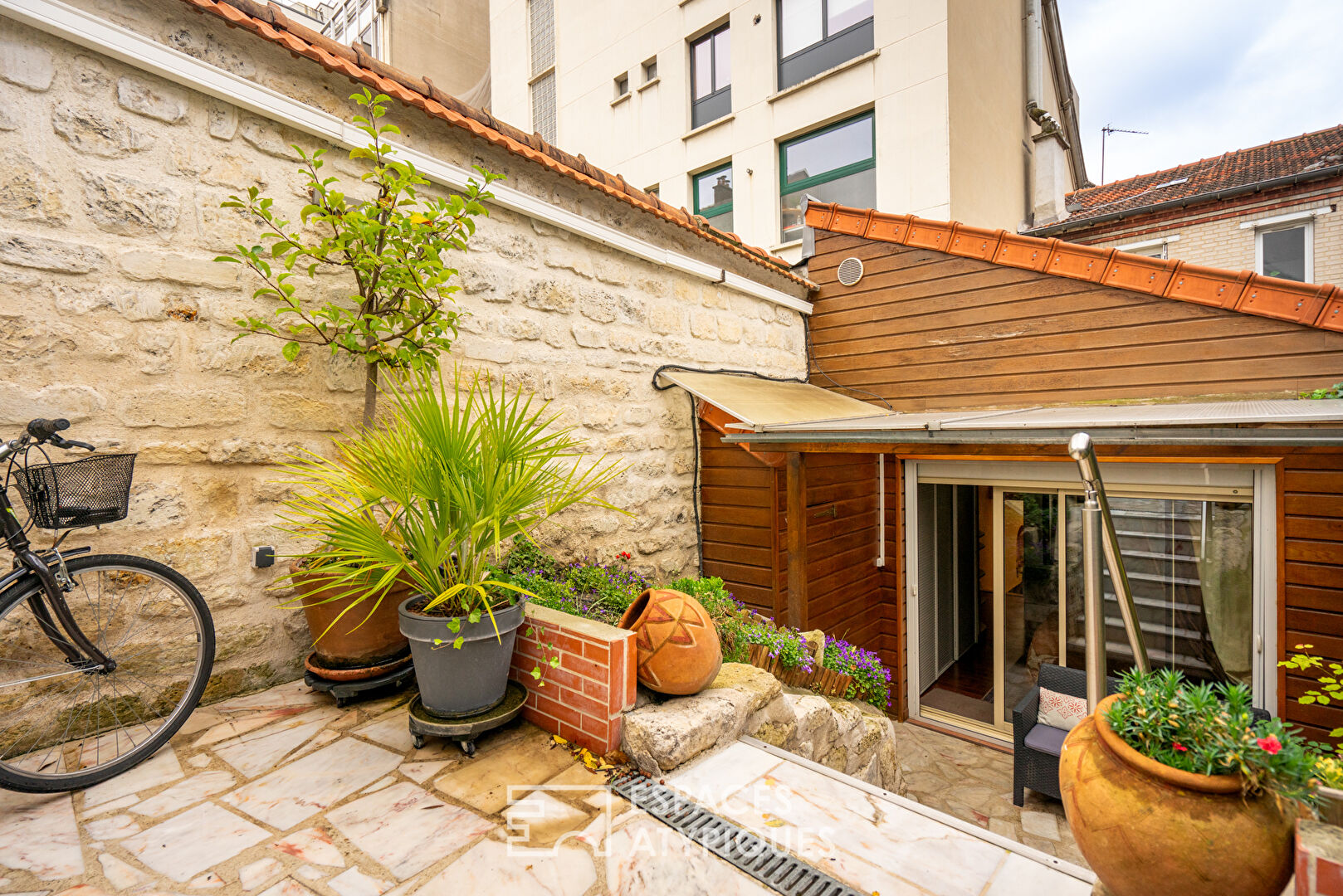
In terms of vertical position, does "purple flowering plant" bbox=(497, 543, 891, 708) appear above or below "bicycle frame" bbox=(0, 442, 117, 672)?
below

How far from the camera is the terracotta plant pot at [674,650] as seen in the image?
2654mm

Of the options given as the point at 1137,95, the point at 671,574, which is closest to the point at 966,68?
the point at 671,574

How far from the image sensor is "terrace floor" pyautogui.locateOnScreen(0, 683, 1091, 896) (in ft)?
5.70

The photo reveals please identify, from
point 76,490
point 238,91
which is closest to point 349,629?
point 76,490

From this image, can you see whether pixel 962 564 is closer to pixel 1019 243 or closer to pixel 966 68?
pixel 1019 243

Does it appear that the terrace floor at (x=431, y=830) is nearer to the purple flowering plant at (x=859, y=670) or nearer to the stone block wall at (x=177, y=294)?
the stone block wall at (x=177, y=294)

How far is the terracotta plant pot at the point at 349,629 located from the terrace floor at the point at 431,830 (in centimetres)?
33

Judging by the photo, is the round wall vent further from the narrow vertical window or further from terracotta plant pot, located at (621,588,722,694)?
the narrow vertical window

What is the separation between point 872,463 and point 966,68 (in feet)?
20.2

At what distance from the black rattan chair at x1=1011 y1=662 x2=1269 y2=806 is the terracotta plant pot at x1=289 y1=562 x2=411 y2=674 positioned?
4854 mm

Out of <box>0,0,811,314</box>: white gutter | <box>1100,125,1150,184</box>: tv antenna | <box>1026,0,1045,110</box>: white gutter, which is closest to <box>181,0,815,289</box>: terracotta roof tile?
<box>0,0,811,314</box>: white gutter

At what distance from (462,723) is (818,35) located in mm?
10913

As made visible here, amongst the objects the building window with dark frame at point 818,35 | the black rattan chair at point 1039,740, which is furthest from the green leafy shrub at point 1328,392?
the building window with dark frame at point 818,35

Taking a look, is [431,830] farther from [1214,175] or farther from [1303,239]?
[1214,175]
